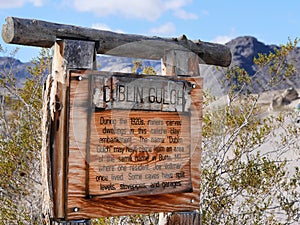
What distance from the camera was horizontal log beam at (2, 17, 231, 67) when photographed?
3.59 metres

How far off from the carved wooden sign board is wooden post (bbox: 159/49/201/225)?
0.10m

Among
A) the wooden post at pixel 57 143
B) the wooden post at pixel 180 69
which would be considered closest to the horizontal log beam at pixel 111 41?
the wooden post at pixel 180 69

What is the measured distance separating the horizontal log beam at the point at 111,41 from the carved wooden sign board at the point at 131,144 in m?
0.30

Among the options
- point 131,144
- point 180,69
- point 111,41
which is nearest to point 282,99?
point 180,69

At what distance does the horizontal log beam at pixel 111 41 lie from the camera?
3.59 metres

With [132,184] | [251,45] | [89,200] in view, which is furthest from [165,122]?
[251,45]

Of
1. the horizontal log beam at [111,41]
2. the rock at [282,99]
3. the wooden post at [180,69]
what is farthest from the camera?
the rock at [282,99]

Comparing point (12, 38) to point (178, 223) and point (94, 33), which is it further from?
point (178, 223)

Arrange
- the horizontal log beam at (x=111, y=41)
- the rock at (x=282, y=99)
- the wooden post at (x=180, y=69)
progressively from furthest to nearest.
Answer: the rock at (x=282, y=99) < the wooden post at (x=180, y=69) < the horizontal log beam at (x=111, y=41)

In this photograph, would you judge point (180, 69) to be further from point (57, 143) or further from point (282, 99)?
point (282, 99)

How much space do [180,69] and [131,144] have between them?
0.80m

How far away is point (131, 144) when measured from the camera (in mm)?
3771

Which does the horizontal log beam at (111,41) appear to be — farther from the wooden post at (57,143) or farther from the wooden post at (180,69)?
the wooden post at (57,143)

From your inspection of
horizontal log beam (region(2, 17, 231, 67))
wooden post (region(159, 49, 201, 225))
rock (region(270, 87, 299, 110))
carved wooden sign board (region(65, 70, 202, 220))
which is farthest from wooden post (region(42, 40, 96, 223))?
rock (region(270, 87, 299, 110))
